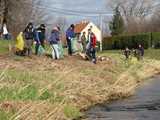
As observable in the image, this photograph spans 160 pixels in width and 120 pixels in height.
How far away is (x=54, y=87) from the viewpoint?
19469 millimetres

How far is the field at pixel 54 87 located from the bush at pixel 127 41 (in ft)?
133

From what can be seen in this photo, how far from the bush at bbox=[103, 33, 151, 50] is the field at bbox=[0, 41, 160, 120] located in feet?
133

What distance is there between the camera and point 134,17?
408 feet

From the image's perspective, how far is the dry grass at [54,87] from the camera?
46.4 ft

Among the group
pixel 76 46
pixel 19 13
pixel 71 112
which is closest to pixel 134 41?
pixel 19 13

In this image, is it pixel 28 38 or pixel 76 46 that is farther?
pixel 76 46

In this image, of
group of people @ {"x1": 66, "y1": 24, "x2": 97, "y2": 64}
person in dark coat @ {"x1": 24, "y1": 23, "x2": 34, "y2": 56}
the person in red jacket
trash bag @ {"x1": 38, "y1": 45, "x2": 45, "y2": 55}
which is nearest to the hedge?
group of people @ {"x1": 66, "y1": 24, "x2": 97, "y2": 64}

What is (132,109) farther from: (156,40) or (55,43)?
(156,40)

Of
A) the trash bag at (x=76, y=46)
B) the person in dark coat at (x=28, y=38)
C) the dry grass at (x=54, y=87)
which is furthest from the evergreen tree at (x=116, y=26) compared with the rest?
the person in dark coat at (x=28, y=38)

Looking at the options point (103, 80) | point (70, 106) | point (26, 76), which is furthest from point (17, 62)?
point (70, 106)

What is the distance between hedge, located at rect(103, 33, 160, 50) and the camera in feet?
260

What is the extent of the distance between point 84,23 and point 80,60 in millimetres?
95250

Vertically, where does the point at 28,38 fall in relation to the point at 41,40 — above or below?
above

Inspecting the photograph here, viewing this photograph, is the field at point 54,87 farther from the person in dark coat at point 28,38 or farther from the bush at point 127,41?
the bush at point 127,41
